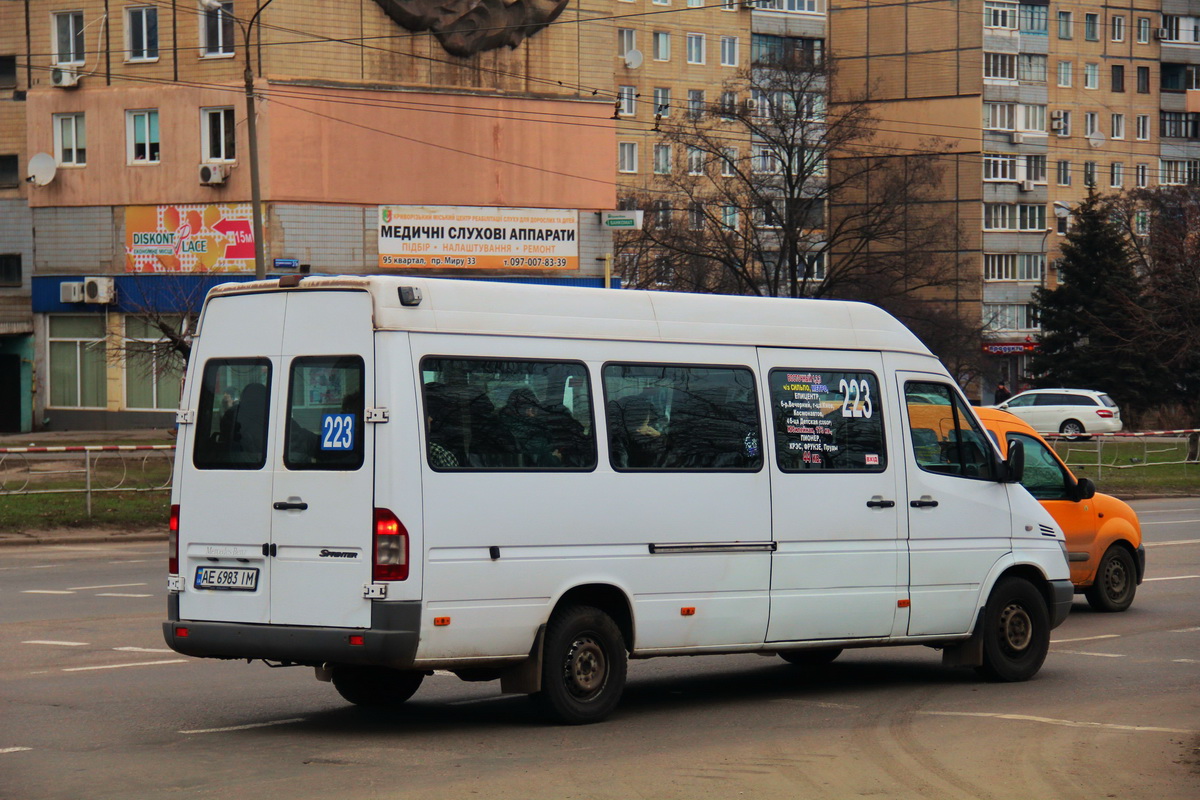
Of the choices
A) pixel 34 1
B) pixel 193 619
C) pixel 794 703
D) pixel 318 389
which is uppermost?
pixel 34 1

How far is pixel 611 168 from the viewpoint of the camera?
53156 millimetres

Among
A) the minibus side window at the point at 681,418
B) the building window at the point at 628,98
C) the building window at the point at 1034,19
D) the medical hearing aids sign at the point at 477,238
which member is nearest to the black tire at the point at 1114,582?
the minibus side window at the point at 681,418

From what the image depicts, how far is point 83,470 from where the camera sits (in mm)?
26781

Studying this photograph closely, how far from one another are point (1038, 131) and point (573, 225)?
46.8 m

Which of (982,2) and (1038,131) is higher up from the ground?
(982,2)

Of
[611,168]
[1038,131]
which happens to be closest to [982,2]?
[1038,131]

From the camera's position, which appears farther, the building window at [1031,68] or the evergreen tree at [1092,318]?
the building window at [1031,68]

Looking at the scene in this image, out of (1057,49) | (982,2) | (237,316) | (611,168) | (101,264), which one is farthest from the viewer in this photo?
(1057,49)

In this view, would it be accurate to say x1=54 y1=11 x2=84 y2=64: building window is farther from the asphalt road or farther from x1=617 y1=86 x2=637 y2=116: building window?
the asphalt road

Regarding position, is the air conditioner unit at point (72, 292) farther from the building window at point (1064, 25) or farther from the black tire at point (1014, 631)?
the building window at point (1064, 25)

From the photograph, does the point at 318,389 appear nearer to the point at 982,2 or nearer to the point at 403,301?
the point at 403,301

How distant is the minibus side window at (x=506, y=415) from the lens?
8.81 metres

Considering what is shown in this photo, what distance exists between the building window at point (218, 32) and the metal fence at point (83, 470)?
21842 millimetres

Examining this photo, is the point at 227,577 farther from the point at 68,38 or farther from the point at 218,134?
the point at 68,38
